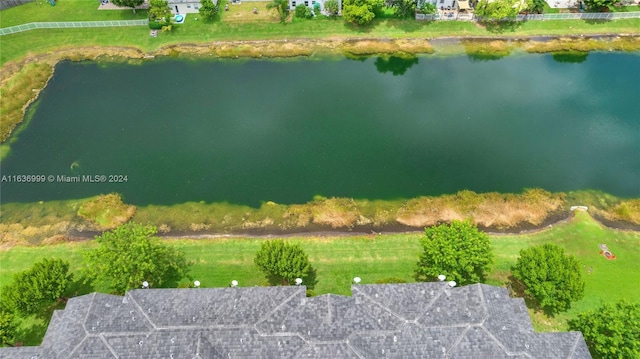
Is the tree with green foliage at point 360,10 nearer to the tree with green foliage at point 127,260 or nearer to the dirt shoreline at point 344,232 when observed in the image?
the dirt shoreline at point 344,232

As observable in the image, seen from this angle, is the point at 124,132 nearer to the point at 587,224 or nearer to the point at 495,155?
the point at 495,155

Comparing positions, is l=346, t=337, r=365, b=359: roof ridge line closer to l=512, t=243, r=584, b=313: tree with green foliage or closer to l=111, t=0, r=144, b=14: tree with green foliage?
l=512, t=243, r=584, b=313: tree with green foliage

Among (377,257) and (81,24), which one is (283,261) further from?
(81,24)

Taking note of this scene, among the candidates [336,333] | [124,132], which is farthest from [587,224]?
[124,132]

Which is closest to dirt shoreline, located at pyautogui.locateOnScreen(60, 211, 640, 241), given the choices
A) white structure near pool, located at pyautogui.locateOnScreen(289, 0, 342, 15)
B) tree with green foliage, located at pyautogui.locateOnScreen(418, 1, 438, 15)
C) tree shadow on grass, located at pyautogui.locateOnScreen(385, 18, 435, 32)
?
tree shadow on grass, located at pyautogui.locateOnScreen(385, 18, 435, 32)

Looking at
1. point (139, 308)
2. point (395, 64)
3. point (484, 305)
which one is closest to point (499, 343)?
point (484, 305)

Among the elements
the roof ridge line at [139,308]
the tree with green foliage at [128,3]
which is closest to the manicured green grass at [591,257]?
the roof ridge line at [139,308]

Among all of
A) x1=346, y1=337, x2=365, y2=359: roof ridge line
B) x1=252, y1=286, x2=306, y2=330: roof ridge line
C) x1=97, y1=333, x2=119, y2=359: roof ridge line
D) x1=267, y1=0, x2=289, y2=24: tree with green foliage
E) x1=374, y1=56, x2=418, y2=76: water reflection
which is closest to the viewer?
x1=346, y1=337, x2=365, y2=359: roof ridge line
